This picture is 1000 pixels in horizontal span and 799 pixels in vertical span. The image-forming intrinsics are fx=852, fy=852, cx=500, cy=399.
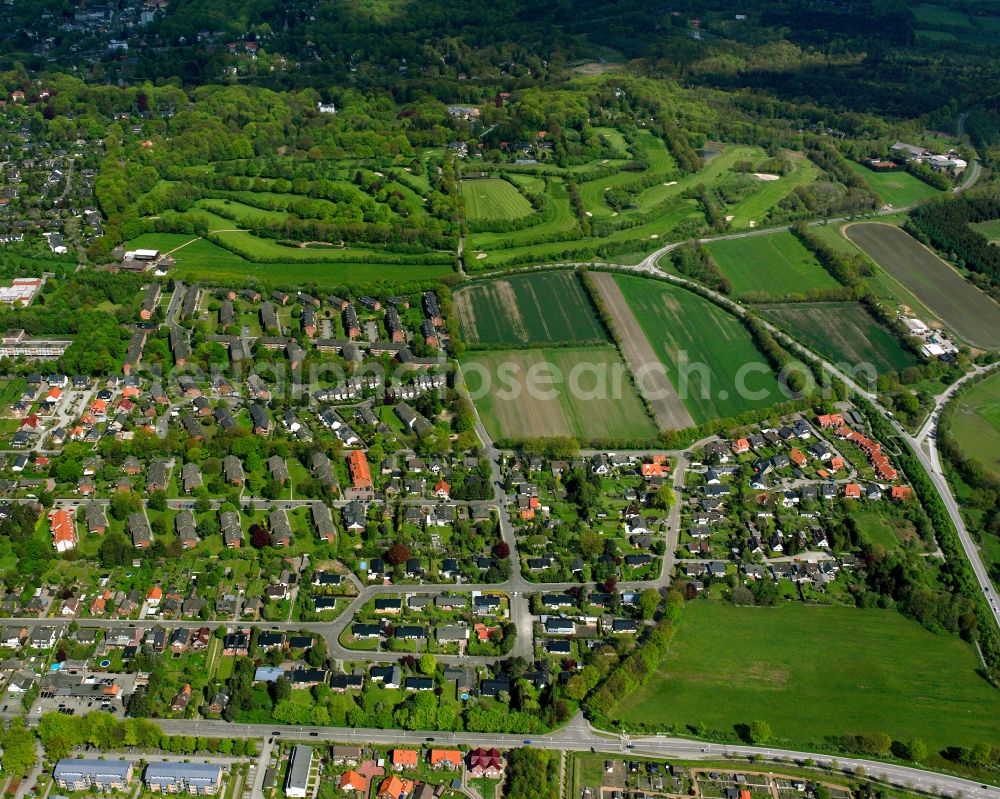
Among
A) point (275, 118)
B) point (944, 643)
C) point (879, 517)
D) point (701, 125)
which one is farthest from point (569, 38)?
point (944, 643)

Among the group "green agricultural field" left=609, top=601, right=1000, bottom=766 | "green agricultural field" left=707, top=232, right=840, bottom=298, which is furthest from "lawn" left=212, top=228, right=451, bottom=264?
"green agricultural field" left=609, top=601, right=1000, bottom=766

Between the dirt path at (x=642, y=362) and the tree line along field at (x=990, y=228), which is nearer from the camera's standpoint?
the dirt path at (x=642, y=362)

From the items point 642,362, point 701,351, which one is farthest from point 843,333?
point 642,362

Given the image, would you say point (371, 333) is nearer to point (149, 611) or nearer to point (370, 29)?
point (149, 611)

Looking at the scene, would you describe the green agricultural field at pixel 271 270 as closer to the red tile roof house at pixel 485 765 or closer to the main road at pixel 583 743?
the main road at pixel 583 743

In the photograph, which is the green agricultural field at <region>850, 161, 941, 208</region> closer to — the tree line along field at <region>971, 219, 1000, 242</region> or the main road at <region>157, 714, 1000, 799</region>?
the tree line along field at <region>971, 219, 1000, 242</region>

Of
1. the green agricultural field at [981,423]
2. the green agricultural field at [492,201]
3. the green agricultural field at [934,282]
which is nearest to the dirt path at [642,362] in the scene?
the green agricultural field at [492,201]
